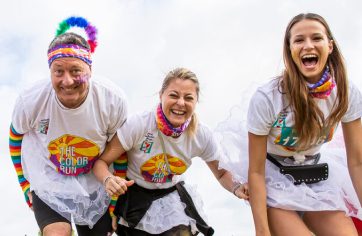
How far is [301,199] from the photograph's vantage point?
135 inches

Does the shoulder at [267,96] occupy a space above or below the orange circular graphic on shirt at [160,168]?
above

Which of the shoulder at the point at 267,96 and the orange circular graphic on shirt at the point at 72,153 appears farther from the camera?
the orange circular graphic on shirt at the point at 72,153

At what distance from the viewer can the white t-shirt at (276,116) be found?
3389mm

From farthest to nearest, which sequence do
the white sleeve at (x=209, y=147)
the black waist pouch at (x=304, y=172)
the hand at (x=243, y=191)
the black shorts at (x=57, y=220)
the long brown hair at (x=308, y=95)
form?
the white sleeve at (x=209, y=147) → the black shorts at (x=57, y=220) → the hand at (x=243, y=191) → the black waist pouch at (x=304, y=172) → the long brown hair at (x=308, y=95)

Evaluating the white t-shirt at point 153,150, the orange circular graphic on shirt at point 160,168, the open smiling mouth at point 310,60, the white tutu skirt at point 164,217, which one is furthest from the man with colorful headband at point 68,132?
the open smiling mouth at point 310,60

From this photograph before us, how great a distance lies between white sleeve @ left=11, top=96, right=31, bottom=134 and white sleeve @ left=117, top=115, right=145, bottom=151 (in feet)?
2.54

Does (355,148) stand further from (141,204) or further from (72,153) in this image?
(72,153)

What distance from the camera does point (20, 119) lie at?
12.7ft

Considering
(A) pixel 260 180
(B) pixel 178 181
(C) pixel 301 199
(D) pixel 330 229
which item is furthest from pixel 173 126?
(D) pixel 330 229

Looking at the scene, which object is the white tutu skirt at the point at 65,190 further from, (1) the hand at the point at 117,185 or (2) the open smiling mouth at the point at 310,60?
(2) the open smiling mouth at the point at 310,60

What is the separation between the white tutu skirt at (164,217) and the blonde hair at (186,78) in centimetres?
62

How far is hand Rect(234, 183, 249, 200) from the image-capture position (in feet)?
11.9

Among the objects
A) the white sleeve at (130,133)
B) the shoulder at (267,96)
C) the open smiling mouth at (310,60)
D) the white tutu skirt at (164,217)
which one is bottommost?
the white tutu skirt at (164,217)

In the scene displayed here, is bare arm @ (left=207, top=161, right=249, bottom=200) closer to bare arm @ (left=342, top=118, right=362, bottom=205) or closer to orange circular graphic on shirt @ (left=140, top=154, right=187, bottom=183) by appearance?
orange circular graphic on shirt @ (left=140, top=154, right=187, bottom=183)
